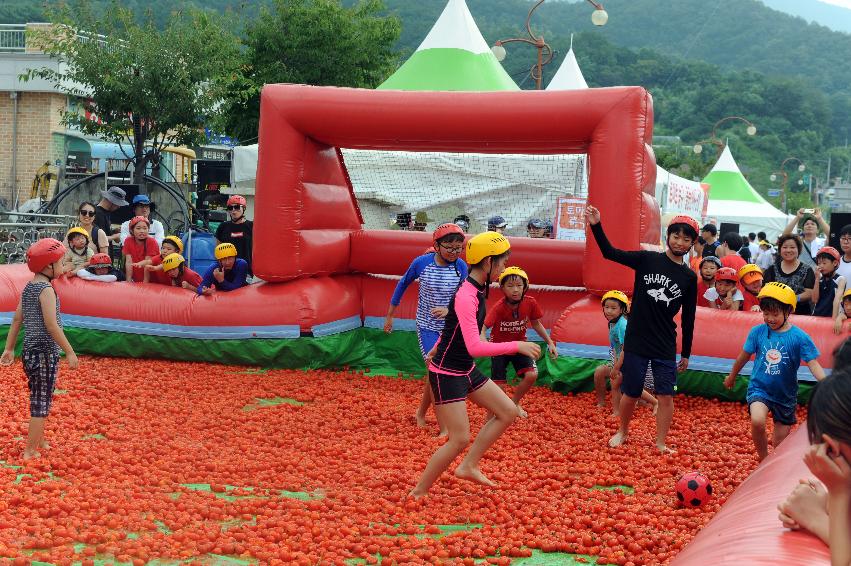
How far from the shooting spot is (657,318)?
23.4 feet

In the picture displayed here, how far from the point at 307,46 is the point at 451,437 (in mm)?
24589

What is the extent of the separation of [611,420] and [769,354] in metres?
2.20

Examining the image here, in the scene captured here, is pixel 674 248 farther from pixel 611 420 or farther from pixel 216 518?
pixel 216 518

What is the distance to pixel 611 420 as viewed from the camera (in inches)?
324

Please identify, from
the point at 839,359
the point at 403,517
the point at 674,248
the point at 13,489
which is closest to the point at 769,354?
the point at 674,248

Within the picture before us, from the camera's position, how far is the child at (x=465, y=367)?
5570 millimetres

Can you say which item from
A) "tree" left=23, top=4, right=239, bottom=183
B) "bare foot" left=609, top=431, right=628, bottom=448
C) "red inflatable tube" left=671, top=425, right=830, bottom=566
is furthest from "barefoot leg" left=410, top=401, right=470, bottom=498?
"tree" left=23, top=4, right=239, bottom=183

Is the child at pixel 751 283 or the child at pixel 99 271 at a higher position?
the child at pixel 751 283

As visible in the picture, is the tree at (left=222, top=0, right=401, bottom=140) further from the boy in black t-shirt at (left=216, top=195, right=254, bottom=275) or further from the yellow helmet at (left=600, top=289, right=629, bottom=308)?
the yellow helmet at (left=600, top=289, right=629, bottom=308)

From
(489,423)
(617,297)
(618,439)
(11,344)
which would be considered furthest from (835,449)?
(617,297)

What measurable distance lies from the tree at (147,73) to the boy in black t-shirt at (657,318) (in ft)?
39.7

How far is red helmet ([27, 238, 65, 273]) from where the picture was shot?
648 centimetres

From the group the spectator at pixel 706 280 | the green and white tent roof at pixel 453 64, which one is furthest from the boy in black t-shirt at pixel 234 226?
the green and white tent roof at pixel 453 64

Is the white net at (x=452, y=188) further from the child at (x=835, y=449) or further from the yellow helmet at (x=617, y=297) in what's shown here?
the child at (x=835, y=449)
